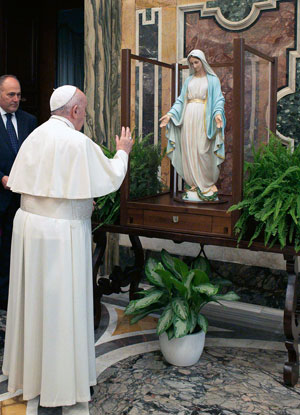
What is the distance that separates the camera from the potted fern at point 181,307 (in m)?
3.88

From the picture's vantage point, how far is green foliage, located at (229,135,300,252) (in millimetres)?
3521

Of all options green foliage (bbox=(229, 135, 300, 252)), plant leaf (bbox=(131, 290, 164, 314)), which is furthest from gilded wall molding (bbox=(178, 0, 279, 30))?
plant leaf (bbox=(131, 290, 164, 314))

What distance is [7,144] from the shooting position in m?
4.93

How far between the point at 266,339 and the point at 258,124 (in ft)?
5.81

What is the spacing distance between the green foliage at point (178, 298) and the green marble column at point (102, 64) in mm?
A: 2210

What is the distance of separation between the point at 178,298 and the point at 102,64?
9.58 ft

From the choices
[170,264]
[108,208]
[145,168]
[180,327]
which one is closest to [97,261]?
[108,208]

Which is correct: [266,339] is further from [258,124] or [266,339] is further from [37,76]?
[37,76]

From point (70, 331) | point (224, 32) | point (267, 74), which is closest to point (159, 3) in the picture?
point (224, 32)

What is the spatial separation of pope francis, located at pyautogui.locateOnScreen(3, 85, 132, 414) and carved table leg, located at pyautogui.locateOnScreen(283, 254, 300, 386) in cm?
135

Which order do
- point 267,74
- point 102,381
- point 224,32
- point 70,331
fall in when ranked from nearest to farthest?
point 70,331, point 102,381, point 267,74, point 224,32

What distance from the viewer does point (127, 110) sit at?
4113mm

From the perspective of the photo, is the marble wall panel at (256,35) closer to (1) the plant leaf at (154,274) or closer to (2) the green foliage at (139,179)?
(2) the green foliage at (139,179)

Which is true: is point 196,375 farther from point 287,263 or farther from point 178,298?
point 287,263
